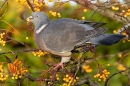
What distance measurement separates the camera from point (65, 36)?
2.64 meters

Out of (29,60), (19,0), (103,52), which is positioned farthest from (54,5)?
(103,52)

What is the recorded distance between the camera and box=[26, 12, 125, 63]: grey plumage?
8.50 ft

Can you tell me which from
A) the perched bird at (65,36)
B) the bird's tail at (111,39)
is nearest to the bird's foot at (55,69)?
the perched bird at (65,36)

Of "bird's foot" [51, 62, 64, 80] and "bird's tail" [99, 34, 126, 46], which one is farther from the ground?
"bird's tail" [99, 34, 126, 46]

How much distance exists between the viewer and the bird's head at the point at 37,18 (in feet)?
8.62

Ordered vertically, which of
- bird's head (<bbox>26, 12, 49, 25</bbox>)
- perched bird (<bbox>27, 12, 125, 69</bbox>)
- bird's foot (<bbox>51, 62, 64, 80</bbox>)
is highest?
bird's head (<bbox>26, 12, 49, 25</bbox>)

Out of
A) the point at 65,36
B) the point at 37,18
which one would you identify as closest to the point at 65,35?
the point at 65,36

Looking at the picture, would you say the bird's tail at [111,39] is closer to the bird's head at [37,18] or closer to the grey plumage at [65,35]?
the grey plumage at [65,35]

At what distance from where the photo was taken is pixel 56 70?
8.11 feet

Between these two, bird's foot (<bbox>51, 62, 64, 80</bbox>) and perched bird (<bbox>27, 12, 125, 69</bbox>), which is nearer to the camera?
bird's foot (<bbox>51, 62, 64, 80</bbox>)

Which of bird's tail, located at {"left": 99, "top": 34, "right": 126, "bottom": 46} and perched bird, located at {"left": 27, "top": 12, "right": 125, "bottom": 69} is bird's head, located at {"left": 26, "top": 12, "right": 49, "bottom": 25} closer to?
perched bird, located at {"left": 27, "top": 12, "right": 125, "bottom": 69}

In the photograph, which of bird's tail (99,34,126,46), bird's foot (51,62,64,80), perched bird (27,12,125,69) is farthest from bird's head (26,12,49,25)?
bird's tail (99,34,126,46)

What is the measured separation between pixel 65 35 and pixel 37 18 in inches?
9.5

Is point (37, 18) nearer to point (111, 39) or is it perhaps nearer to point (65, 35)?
point (65, 35)
